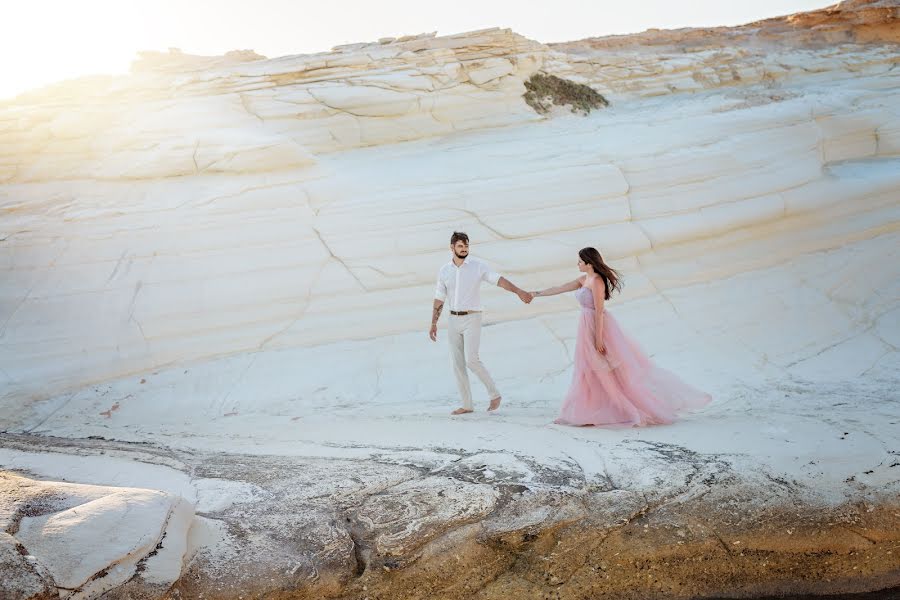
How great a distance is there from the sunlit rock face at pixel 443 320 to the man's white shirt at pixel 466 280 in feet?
2.79

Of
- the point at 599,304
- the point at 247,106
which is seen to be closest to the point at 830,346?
the point at 599,304

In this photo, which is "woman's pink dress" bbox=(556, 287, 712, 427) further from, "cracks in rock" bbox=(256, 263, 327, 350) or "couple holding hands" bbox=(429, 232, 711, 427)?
"cracks in rock" bbox=(256, 263, 327, 350)

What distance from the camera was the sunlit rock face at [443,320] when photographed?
3967 mm

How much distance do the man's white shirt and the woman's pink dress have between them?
29.2 inches

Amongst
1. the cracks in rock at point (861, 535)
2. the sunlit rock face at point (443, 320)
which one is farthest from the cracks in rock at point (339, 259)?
the cracks in rock at point (861, 535)

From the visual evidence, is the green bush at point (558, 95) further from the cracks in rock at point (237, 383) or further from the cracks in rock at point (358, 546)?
the cracks in rock at point (358, 546)

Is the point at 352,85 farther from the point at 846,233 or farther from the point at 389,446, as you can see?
the point at 389,446

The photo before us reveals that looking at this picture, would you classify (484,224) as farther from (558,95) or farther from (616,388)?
(558,95)

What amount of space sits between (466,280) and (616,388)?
51.8 inches

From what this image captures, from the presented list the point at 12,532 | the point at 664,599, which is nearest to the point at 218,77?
the point at 12,532

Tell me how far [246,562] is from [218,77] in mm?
8999

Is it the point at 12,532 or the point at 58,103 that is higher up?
the point at 58,103

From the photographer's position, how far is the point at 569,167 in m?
9.53

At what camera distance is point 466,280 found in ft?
20.3
